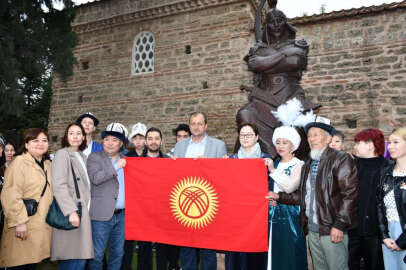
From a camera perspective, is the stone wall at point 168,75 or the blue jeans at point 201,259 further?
the stone wall at point 168,75

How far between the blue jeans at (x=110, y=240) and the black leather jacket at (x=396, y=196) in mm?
2706

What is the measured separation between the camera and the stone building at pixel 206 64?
8.74 metres

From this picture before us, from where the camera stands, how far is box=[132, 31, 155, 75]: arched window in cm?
1195

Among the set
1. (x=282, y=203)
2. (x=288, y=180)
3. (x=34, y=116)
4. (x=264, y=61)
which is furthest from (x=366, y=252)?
(x=34, y=116)

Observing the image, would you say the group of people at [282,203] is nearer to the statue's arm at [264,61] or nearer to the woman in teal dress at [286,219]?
the woman in teal dress at [286,219]

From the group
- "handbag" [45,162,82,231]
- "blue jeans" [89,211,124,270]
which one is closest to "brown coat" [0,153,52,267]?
"handbag" [45,162,82,231]

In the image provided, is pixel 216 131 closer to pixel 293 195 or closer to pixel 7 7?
pixel 7 7

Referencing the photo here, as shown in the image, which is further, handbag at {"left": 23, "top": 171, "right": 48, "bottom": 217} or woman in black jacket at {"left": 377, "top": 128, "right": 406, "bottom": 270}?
handbag at {"left": 23, "top": 171, "right": 48, "bottom": 217}

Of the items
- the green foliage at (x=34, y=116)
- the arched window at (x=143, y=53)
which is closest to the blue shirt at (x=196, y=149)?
the arched window at (x=143, y=53)

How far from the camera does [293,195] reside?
9.91 feet

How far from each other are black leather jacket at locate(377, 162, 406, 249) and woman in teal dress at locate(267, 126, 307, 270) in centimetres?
72

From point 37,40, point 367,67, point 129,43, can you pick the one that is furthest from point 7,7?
point 367,67

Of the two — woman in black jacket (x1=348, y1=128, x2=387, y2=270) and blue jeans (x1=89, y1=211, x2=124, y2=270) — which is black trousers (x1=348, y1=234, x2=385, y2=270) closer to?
woman in black jacket (x1=348, y1=128, x2=387, y2=270)

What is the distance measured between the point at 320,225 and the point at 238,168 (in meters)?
0.95
